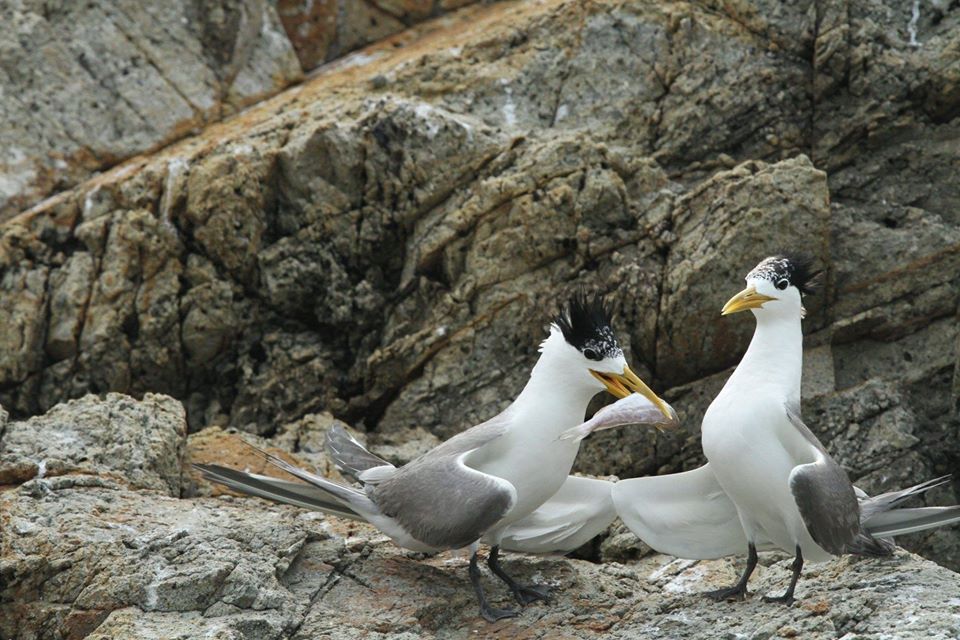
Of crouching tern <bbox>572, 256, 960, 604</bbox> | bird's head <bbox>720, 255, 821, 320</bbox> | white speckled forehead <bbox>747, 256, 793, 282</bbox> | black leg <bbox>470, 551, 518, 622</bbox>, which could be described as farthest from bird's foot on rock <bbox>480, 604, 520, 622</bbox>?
white speckled forehead <bbox>747, 256, 793, 282</bbox>

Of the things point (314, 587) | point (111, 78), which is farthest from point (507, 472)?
point (111, 78)

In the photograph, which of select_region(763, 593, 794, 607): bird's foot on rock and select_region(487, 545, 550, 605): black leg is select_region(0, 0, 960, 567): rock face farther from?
select_region(763, 593, 794, 607): bird's foot on rock

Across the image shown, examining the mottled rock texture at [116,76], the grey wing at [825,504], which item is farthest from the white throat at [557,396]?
the mottled rock texture at [116,76]

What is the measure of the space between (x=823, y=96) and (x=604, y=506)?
5.31 m

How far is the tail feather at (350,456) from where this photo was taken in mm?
9914

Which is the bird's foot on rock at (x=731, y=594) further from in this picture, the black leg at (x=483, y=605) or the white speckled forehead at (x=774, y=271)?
the white speckled forehead at (x=774, y=271)

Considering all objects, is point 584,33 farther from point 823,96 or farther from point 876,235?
point 876,235

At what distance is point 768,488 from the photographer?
866cm

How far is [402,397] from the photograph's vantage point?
12375 mm

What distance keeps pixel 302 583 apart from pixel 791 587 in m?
3.18

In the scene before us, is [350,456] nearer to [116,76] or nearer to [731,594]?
[731,594]

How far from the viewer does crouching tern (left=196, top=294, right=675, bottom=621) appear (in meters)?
8.84

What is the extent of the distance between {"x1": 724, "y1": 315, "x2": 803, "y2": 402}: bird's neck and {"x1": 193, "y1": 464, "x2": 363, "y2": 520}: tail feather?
283 centimetres

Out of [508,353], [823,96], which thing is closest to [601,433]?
[508,353]
